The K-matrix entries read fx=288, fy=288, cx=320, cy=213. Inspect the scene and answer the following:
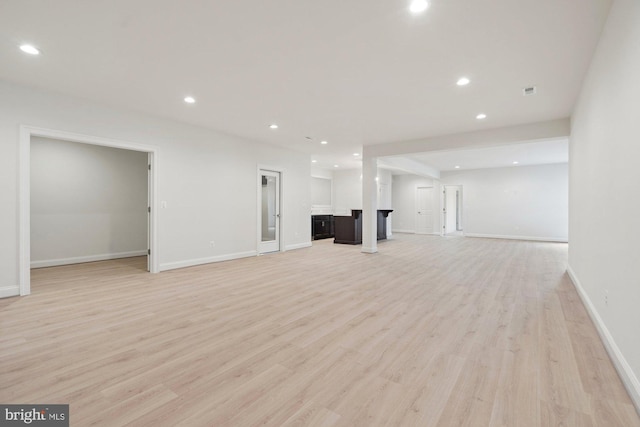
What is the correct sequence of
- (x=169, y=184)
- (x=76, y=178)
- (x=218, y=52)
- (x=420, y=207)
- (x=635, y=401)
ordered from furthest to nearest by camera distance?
1. (x=420, y=207)
2. (x=76, y=178)
3. (x=169, y=184)
4. (x=218, y=52)
5. (x=635, y=401)

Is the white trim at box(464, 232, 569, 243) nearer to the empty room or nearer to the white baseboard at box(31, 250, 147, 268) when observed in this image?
the empty room

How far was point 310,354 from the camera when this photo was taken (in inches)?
89.1

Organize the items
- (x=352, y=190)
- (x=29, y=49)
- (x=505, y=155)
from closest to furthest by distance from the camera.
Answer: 1. (x=29, y=49)
2. (x=505, y=155)
3. (x=352, y=190)

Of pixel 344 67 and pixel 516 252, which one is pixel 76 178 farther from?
pixel 516 252

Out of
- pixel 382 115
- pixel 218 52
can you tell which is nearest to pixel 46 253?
pixel 218 52

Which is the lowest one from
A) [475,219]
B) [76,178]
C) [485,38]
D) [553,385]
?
[553,385]

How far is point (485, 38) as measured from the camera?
2.70 meters

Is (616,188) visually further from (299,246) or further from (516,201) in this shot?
(516,201)

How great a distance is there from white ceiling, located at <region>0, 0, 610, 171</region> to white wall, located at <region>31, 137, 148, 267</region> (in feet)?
8.73

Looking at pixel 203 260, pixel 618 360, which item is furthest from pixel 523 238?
pixel 203 260

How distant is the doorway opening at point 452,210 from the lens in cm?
1244

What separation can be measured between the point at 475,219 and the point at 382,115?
339 inches

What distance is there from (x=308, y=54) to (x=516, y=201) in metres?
10.8

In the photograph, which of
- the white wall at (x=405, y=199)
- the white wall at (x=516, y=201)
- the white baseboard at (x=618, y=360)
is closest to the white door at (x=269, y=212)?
the white baseboard at (x=618, y=360)
